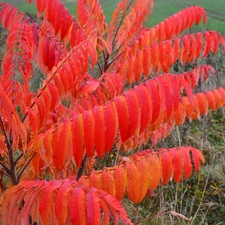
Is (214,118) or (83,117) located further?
(214,118)

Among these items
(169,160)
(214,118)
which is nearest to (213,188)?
(214,118)

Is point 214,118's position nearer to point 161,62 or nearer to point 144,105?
point 161,62

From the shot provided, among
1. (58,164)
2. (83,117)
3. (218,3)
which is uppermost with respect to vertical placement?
(218,3)

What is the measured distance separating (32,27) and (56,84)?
523 millimetres

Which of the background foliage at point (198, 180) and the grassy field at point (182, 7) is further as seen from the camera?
the grassy field at point (182, 7)

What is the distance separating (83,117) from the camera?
1.17m

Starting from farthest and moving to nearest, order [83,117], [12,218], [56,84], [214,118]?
[214,118] < [56,84] < [12,218] < [83,117]

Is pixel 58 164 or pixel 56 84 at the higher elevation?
pixel 56 84

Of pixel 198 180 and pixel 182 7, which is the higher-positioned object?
pixel 182 7

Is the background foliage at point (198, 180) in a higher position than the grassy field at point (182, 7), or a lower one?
lower

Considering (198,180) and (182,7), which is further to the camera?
(182,7)

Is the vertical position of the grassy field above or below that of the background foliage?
above

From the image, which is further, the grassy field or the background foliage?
the grassy field

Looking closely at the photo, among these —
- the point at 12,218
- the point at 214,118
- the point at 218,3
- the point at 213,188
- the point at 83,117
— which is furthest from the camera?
the point at 218,3
